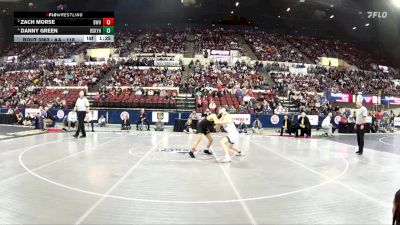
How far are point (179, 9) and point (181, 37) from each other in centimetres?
509

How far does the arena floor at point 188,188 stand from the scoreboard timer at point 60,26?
9.30 m

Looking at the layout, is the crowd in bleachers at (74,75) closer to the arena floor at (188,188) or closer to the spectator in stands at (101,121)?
the spectator in stands at (101,121)

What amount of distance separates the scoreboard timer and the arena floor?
930 centimetres

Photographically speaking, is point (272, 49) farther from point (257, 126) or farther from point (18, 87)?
point (18, 87)

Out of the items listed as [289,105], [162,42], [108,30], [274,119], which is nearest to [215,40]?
[162,42]

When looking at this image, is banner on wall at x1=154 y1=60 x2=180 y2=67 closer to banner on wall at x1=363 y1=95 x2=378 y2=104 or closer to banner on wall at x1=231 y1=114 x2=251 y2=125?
banner on wall at x1=231 y1=114 x2=251 y2=125

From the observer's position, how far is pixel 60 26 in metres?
18.8

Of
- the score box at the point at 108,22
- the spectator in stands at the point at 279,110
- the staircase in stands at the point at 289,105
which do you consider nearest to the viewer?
the score box at the point at 108,22

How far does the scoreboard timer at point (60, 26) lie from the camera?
18.7m

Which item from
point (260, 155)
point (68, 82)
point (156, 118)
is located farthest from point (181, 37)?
point (260, 155)

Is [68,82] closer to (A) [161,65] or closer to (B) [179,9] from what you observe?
(A) [161,65]

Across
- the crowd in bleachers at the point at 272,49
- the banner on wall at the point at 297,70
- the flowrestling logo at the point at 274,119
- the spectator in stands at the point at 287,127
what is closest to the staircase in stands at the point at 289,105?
the flowrestling logo at the point at 274,119

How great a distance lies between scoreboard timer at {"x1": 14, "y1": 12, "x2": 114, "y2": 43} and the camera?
1870 centimetres

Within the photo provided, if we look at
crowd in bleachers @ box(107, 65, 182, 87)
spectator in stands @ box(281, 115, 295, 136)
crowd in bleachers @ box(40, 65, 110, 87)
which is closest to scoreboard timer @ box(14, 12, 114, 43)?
spectator in stands @ box(281, 115, 295, 136)
